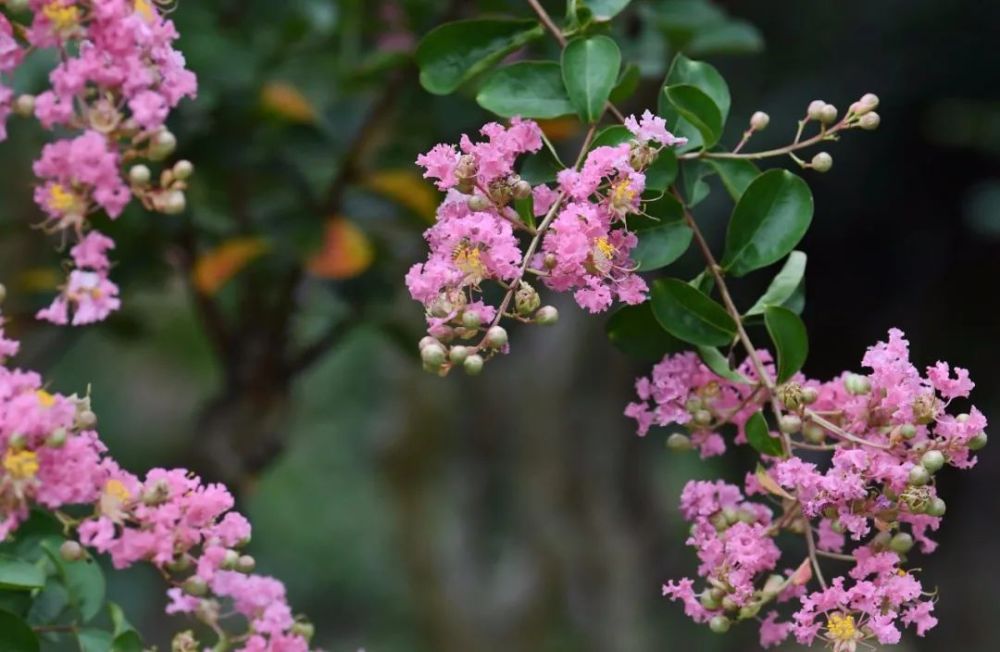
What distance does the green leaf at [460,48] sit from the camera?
954mm

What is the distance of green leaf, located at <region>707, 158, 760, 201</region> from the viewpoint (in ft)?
2.87

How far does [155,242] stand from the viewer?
4.86ft

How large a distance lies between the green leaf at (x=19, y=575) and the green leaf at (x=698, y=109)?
1.55 feet

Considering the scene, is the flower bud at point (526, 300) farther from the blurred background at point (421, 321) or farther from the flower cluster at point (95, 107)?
the blurred background at point (421, 321)

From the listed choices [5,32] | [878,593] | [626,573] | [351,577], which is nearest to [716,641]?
[626,573]

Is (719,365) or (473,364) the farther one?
(719,365)

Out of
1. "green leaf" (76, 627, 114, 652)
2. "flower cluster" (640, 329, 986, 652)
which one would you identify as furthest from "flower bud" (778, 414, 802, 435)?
"green leaf" (76, 627, 114, 652)

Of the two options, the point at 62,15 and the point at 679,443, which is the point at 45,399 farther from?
the point at 679,443

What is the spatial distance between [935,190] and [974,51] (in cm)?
31

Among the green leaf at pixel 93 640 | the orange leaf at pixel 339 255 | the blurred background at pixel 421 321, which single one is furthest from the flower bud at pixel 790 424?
the orange leaf at pixel 339 255

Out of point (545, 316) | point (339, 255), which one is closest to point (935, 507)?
point (545, 316)

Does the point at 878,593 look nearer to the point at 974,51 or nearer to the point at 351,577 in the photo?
the point at 974,51

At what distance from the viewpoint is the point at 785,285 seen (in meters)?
0.84

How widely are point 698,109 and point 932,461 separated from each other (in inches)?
10.2
